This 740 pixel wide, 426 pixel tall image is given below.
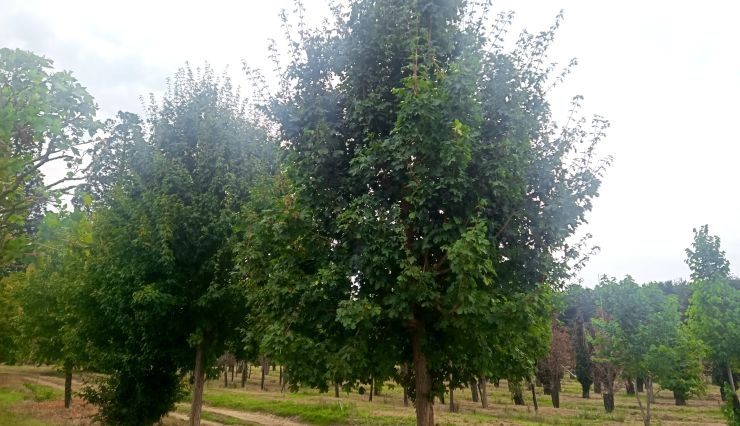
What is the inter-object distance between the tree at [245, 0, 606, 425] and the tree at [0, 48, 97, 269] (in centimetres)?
347

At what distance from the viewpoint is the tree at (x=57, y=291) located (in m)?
5.45

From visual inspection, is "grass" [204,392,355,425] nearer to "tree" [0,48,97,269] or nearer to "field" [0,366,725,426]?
"field" [0,366,725,426]

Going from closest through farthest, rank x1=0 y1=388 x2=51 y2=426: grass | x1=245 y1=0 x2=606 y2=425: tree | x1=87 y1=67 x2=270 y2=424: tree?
x1=245 y1=0 x2=606 y2=425: tree
x1=87 y1=67 x2=270 y2=424: tree
x1=0 y1=388 x2=51 y2=426: grass

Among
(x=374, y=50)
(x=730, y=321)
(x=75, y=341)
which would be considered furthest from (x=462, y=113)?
(x=730, y=321)

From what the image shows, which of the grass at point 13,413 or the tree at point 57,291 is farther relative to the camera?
the grass at point 13,413

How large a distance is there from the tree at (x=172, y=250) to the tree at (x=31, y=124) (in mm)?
6781

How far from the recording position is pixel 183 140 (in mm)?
15188

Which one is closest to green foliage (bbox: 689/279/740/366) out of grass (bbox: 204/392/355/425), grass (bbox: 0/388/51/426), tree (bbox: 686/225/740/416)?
tree (bbox: 686/225/740/416)

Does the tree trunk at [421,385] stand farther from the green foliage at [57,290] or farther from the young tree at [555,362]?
the young tree at [555,362]

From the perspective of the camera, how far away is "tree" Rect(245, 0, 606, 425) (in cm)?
725

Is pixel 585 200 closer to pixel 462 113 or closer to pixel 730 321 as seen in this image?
pixel 462 113

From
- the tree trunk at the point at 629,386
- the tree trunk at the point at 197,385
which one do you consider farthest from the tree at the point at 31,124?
the tree trunk at the point at 629,386

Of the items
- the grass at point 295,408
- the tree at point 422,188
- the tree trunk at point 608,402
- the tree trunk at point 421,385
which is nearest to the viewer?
the tree at point 422,188

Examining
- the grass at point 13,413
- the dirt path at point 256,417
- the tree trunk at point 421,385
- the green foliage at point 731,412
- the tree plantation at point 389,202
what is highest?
the tree plantation at point 389,202
